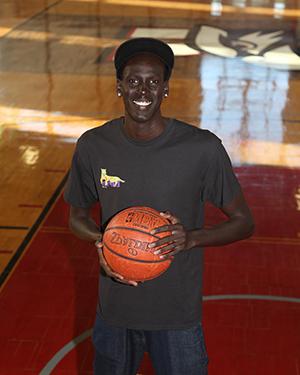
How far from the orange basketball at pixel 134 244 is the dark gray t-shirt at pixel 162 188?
0.38 ft

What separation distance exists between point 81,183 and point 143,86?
2.08ft

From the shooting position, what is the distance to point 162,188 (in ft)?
10.6

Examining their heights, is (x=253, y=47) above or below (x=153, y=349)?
below

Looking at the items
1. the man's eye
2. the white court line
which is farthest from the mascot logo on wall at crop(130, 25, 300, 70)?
the man's eye

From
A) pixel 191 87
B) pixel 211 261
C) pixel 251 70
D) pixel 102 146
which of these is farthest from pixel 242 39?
pixel 102 146

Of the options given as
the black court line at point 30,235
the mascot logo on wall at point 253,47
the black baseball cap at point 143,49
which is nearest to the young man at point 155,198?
the black baseball cap at point 143,49

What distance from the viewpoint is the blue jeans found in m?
3.38

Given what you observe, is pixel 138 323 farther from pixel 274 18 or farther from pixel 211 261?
pixel 274 18

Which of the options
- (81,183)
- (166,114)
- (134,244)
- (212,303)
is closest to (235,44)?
(166,114)

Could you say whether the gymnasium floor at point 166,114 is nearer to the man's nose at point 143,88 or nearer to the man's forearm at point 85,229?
the man's forearm at point 85,229

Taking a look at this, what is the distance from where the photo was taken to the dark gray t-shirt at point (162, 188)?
128 inches

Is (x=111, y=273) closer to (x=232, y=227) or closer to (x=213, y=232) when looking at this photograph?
(x=213, y=232)

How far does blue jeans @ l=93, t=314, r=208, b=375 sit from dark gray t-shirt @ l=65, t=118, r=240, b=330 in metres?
0.05

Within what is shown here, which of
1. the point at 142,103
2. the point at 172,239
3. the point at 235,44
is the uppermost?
the point at 142,103
